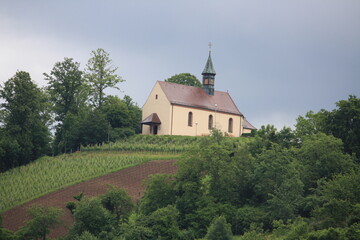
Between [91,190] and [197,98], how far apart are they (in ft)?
94.1

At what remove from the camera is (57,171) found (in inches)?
3044

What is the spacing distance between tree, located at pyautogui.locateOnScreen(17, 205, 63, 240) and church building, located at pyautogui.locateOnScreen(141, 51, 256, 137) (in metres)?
33.6

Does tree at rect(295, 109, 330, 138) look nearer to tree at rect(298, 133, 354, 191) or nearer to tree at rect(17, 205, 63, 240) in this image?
tree at rect(298, 133, 354, 191)

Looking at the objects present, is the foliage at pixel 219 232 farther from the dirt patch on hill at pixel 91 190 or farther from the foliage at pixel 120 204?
the dirt patch on hill at pixel 91 190

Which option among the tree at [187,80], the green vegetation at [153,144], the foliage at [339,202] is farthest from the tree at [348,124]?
the tree at [187,80]

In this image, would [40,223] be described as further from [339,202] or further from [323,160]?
[323,160]

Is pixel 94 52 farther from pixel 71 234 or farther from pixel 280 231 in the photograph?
pixel 280 231

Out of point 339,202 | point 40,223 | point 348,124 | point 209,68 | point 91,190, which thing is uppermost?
point 209,68

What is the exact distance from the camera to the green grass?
70.8 m

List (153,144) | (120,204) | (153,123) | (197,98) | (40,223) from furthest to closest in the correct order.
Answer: (197,98) → (153,123) → (153,144) → (120,204) → (40,223)

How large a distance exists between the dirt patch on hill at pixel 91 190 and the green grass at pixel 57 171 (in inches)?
56.4

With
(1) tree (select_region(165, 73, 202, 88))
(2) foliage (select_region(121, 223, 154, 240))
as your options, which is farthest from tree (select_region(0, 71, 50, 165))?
(2) foliage (select_region(121, 223, 154, 240))

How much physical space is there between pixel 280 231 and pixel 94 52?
5108 centimetres

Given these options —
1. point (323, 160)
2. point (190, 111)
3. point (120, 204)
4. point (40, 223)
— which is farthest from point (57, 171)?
point (323, 160)
